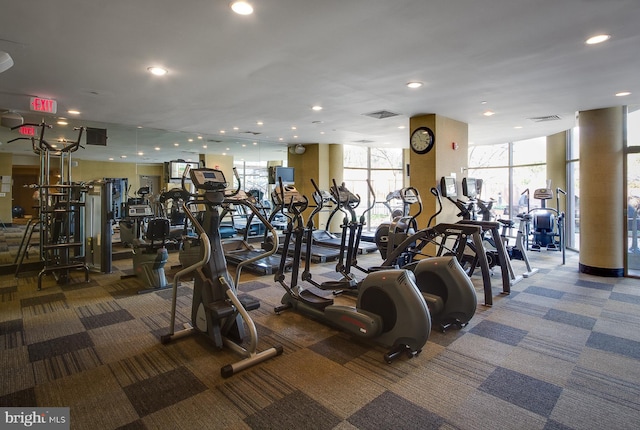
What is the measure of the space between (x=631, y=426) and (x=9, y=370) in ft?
13.4

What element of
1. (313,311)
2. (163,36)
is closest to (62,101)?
(163,36)

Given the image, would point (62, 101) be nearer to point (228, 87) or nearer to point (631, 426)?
point (228, 87)

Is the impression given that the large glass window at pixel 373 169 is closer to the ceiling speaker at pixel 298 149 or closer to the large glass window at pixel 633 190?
the ceiling speaker at pixel 298 149

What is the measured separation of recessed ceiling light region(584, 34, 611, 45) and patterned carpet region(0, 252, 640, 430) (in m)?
2.70

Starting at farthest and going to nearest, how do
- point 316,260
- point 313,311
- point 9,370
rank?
point 316,260 < point 313,311 < point 9,370

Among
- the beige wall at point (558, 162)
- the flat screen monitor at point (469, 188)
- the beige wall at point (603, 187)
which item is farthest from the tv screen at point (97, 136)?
the beige wall at point (558, 162)

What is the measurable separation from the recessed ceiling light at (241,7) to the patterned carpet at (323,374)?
8.83ft

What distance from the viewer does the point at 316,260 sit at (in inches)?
256

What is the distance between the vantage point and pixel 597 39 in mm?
3109

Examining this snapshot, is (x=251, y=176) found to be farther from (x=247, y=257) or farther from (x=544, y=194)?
(x=544, y=194)

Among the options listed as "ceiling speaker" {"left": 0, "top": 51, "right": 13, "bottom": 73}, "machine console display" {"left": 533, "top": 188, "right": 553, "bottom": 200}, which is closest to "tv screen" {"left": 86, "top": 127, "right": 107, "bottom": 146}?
"ceiling speaker" {"left": 0, "top": 51, "right": 13, "bottom": 73}

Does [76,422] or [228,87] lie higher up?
[228,87]

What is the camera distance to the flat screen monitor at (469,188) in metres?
5.70

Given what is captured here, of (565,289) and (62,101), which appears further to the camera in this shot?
(62,101)
